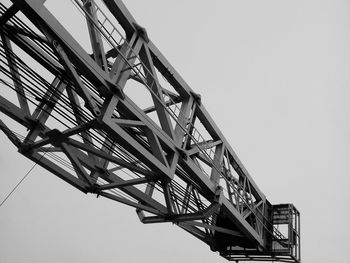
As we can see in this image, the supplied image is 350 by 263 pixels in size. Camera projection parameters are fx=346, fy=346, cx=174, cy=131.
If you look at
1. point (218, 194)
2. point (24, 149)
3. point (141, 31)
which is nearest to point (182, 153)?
point (218, 194)

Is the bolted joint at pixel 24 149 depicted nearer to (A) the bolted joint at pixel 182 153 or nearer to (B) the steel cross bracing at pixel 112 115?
(B) the steel cross bracing at pixel 112 115

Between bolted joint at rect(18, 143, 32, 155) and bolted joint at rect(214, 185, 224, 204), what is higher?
bolted joint at rect(214, 185, 224, 204)

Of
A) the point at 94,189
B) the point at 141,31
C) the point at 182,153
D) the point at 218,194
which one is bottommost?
the point at 94,189

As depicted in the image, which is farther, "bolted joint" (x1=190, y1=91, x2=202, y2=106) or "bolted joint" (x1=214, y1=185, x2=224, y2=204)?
"bolted joint" (x1=214, y1=185, x2=224, y2=204)

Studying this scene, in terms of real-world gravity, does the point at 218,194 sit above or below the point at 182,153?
below

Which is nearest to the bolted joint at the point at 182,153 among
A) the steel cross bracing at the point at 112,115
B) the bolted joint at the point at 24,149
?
the steel cross bracing at the point at 112,115

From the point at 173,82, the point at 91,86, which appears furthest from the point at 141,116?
the point at 173,82

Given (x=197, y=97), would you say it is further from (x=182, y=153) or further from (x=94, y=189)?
(x=94, y=189)

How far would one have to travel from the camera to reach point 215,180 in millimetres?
9992

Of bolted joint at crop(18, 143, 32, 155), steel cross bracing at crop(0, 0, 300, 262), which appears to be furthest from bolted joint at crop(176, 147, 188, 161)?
bolted joint at crop(18, 143, 32, 155)

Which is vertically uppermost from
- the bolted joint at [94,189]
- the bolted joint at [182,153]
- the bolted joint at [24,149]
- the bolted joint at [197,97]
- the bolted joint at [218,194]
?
the bolted joint at [197,97]

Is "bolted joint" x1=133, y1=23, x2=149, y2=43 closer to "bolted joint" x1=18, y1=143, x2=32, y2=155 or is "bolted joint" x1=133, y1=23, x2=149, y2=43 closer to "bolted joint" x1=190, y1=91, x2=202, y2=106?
"bolted joint" x1=190, y1=91, x2=202, y2=106

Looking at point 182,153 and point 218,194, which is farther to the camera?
point 218,194

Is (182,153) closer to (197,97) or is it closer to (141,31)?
(197,97)
